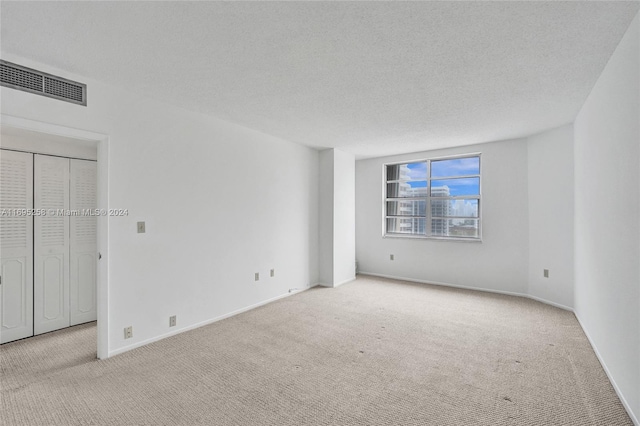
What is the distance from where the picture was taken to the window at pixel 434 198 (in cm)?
539

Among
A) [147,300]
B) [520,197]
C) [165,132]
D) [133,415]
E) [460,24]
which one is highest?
[460,24]

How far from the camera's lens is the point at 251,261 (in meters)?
4.28

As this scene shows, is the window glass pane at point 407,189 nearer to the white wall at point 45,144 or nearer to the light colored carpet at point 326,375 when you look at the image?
the light colored carpet at point 326,375

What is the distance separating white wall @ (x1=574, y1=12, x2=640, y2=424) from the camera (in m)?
1.89

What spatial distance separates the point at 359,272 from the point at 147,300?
14.6 feet

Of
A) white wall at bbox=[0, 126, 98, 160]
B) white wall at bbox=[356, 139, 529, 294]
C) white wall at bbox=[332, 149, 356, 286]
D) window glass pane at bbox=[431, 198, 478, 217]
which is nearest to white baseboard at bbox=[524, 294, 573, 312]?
white wall at bbox=[356, 139, 529, 294]

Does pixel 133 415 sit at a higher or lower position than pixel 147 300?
lower

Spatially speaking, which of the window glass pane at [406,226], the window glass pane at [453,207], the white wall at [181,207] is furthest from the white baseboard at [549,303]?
the white wall at [181,207]

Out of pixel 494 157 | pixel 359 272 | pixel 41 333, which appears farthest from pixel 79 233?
pixel 494 157

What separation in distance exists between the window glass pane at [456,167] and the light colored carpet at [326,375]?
2.59m

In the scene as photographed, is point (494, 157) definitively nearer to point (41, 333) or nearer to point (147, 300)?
point (147, 300)

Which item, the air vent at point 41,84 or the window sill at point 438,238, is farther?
the window sill at point 438,238

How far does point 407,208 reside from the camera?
6.13 m

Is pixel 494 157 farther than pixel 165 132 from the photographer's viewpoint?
Yes
